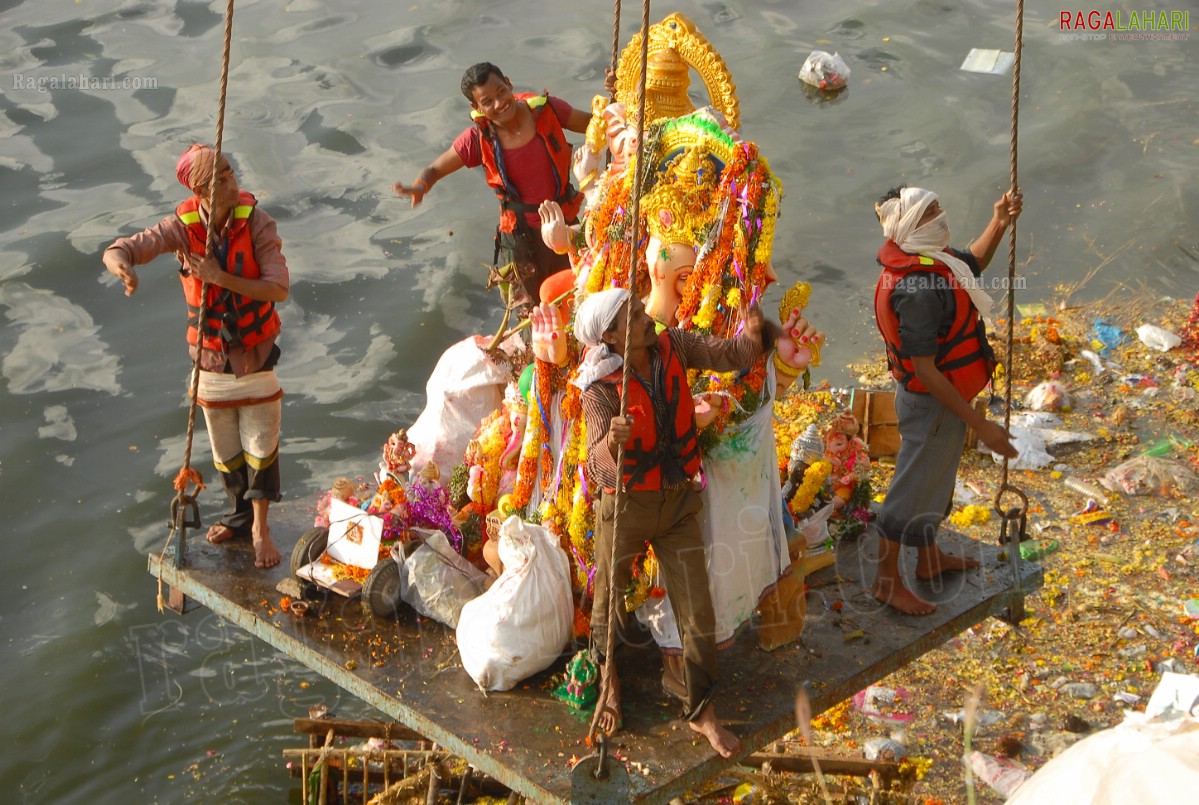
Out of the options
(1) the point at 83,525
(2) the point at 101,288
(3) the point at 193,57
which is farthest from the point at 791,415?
(3) the point at 193,57

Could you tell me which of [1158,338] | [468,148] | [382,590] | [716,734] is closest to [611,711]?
[716,734]

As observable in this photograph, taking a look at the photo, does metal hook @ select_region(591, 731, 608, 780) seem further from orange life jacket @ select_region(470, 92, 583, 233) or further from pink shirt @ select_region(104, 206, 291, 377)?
orange life jacket @ select_region(470, 92, 583, 233)

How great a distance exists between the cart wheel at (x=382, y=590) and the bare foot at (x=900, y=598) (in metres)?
1.97

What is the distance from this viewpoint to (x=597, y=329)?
4617 millimetres

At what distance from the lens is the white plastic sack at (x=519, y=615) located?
5121mm

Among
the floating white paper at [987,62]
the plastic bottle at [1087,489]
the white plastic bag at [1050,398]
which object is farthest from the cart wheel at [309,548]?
the floating white paper at [987,62]

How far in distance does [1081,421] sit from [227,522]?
252 inches

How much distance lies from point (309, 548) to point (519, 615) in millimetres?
1120

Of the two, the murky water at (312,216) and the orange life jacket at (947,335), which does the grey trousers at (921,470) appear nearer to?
the orange life jacket at (947,335)

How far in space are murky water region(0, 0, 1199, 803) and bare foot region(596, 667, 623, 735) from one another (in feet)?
12.4

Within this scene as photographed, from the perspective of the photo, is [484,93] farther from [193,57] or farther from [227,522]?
[193,57]

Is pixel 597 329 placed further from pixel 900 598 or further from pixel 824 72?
pixel 824 72

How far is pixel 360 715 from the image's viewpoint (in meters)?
8.66

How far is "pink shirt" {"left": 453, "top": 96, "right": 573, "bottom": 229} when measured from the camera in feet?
21.1
